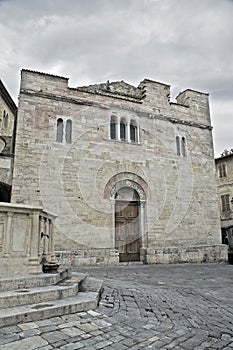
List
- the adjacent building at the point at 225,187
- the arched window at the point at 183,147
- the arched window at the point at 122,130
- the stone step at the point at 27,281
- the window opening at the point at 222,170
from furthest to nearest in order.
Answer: the window opening at the point at 222,170
the adjacent building at the point at 225,187
the arched window at the point at 183,147
the arched window at the point at 122,130
the stone step at the point at 27,281

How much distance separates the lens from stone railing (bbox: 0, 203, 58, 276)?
4.44 meters

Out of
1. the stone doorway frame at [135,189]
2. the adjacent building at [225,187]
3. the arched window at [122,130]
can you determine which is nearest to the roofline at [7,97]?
the arched window at [122,130]

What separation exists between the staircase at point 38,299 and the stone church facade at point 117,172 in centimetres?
639

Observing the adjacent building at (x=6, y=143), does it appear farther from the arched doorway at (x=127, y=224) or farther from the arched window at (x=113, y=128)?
the arched doorway at (x=127, y=224)

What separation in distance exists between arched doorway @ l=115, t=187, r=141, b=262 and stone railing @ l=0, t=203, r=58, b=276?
7.94 m

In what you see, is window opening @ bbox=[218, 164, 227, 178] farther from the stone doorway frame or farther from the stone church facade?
the stone doorway frame

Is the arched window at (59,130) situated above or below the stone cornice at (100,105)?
→ below

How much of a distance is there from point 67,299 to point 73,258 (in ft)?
22.9

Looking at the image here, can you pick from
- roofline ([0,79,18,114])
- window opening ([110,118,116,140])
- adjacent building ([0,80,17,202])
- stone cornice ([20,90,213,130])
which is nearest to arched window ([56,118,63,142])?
stone cornice ([20,90,213,130])

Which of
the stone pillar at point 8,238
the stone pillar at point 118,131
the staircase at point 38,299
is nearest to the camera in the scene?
the staircase at point 38,299

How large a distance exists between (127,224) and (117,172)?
265 cm

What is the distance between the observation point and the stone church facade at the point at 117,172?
11367 millimetres

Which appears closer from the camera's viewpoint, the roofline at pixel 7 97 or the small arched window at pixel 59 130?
the small arched window at pixel 59 130

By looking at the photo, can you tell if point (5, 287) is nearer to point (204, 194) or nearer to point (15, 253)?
point (15, 253)
